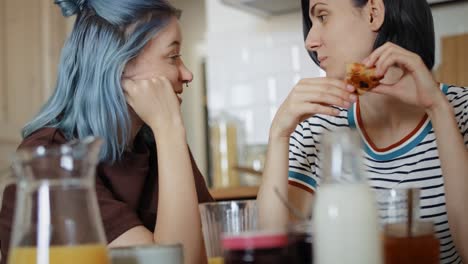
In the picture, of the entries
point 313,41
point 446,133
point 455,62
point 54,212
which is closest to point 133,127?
point 313,41

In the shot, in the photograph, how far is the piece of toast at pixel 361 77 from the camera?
4.03ft

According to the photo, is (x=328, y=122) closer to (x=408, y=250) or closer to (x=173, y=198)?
(x=173, y=198)

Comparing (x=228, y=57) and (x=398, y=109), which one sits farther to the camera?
(x=228, y=57)

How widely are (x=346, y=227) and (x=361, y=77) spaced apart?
65cm

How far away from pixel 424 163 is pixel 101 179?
2.26 feet

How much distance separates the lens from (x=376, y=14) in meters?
1.50

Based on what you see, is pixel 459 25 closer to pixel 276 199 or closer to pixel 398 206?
pixel 276 199

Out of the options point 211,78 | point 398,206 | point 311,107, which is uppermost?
point 211,78

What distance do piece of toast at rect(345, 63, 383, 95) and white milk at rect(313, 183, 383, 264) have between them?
61cm

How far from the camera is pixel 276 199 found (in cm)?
116

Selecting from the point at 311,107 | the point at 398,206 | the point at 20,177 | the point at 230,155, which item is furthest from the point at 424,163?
the point at 230,155

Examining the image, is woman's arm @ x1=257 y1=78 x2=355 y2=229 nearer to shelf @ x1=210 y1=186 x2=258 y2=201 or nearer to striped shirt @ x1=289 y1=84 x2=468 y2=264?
striped shirt @ x1=289 y1=84 x2=468 y2=264

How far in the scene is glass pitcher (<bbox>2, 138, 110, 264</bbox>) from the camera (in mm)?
622

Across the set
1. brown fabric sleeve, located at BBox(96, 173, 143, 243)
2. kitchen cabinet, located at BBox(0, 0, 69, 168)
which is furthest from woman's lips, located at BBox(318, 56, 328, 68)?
kitchen cabinet, located at BBox(0, 0, 69, 168)
